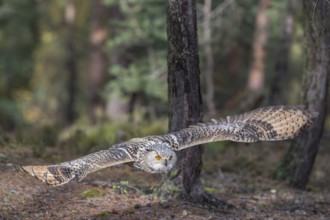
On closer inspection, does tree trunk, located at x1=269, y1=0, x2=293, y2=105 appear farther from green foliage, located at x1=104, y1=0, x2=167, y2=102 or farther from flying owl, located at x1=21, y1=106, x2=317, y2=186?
flying owl, located at x1=21, y1=106, x2=317, y2=186

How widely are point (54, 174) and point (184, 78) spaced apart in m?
2.47

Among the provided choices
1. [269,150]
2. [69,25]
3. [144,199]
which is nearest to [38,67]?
[69,25]

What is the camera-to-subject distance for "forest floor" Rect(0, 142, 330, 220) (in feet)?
28.4

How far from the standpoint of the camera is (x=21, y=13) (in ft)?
101

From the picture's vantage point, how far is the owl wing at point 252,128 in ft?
26.9

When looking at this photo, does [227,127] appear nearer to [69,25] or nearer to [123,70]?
[123,70]

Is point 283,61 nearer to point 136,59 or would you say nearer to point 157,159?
point 136,59

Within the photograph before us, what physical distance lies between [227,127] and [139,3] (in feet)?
41.7

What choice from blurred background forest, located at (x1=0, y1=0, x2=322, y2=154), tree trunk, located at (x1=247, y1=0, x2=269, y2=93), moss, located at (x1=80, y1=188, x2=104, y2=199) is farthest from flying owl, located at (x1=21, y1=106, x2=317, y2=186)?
tree trunk, located at (x1=247, y1=0, x2=269, y2=93)

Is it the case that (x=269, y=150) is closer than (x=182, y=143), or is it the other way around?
(x=182, y=143)

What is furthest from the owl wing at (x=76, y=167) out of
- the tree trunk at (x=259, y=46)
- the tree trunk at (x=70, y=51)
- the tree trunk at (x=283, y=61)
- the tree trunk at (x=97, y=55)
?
the tree trunk at (x=70, y=51)

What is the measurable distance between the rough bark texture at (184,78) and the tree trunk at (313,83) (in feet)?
8.56

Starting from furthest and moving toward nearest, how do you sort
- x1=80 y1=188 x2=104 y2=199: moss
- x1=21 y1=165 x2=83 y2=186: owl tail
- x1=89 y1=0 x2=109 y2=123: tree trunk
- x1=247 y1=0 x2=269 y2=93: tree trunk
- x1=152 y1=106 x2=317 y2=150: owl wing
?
x1=89 y1=0 x2=109 y2=123: tree trunk → x1=247 y1=0 x2=269 y2=93: tree trunk → x1=80 y1=188 x2=104 y2=199: moss → x1=152 y1=106 x2=317 y2=150: owl wing → x1=21 y1=165 x2=83 y2=186: owl tail

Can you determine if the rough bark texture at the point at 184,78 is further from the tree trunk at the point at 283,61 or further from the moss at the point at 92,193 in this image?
the tree trunk at the point at 283,61
